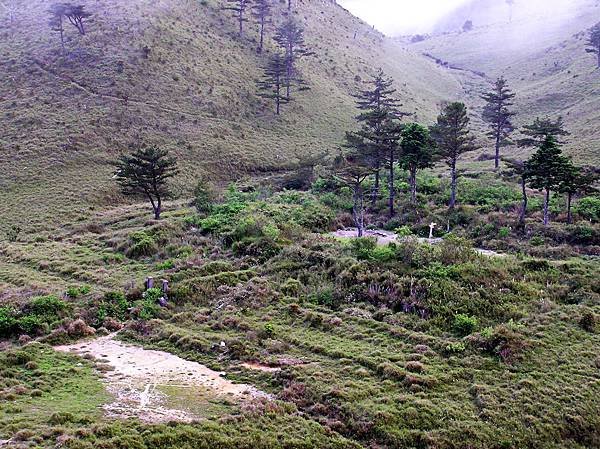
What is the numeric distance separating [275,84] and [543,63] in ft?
243

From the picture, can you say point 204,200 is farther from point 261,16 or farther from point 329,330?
point 261,16

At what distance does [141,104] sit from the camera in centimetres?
6419

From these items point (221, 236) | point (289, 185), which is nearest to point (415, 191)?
point (289, 185)

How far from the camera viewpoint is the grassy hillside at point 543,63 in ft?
240

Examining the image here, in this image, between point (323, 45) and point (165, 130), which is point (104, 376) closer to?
point (165, 130)

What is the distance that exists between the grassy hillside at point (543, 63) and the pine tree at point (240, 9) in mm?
47345

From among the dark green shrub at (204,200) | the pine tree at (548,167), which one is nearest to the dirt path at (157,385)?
the dark green shrub at (204,200)

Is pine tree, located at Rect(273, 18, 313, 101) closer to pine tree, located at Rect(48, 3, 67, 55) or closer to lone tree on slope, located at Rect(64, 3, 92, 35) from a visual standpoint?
lone tree on slope, located at Rect(64, 3, 92, 35)

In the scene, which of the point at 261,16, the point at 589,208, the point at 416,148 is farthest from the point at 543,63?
the point at 589,208

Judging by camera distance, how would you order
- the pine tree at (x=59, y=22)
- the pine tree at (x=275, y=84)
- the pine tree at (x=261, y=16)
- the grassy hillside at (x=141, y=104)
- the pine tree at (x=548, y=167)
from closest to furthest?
the pine tree at (x=548, y=167)
the grassy hillside at (x=141, y=104)
the pine tree at (x=275, y=84)
the pine tree at (x=59, y=22)
the pine tree at (x=261, y=16)

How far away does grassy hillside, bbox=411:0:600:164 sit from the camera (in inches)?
2884

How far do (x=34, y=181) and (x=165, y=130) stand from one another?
16.6 meters

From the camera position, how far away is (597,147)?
54.2m

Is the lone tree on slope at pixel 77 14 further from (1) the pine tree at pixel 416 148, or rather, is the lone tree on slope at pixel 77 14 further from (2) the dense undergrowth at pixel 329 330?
(1) the pine tree at pixel 416 148
